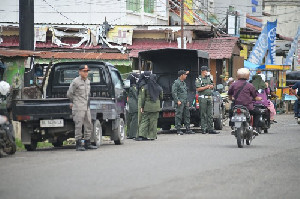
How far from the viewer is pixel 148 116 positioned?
22.6 m

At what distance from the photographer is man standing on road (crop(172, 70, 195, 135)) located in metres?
25.1

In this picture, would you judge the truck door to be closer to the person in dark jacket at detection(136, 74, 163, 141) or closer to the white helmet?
the person in dark jacket at detection(136, 74, 163, 141)

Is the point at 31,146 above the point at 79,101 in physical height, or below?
below

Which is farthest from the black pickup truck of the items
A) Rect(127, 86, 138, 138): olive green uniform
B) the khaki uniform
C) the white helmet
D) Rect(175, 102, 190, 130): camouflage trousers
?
Rect(175, 102, 190, 130): camouflage trousers

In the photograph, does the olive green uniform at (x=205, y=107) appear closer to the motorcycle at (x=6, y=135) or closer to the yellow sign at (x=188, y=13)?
the motorcycle at (x=6, y=135)

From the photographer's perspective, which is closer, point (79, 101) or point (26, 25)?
point (79, 101)

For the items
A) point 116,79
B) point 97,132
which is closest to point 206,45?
point 116,79

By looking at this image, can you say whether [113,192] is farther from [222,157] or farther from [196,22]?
[196,22]

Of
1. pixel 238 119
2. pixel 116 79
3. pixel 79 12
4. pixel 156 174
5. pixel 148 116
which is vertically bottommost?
pixel 156 174

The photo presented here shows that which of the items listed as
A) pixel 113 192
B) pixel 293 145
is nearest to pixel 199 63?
pixel 293 145

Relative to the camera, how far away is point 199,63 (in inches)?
1143

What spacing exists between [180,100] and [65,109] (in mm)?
7970

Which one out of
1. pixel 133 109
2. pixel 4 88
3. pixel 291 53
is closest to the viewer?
pixel 4 88

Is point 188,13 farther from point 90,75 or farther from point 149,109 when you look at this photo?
point 90,75
